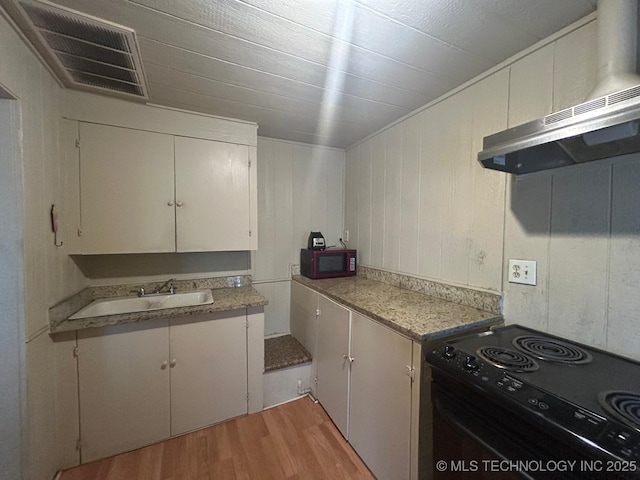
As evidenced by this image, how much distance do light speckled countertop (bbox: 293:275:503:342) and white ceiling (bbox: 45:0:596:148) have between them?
51.2 inches

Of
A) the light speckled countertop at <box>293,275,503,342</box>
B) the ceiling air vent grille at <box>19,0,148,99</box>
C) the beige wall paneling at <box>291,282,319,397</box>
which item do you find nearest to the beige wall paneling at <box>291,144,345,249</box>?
the beige wall paneling at <box>291,282,319,397</box>

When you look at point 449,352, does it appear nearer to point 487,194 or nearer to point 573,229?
point 573,229

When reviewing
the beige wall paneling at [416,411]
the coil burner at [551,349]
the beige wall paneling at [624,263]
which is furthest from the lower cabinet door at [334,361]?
the beige wall paneling at [624,263]

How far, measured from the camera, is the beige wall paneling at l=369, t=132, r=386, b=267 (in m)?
2.19

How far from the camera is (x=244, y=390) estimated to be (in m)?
1.81

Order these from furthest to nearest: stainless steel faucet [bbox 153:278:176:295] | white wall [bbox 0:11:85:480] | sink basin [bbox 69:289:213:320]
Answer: stainless steel faucet [bbox 153:278:176:295] < sink basin [bbox 69:289:213:320] < white wall [bbox 0:11:85:480]

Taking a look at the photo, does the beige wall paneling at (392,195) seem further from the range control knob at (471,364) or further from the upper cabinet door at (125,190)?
the upper cabinet door at (125,190)

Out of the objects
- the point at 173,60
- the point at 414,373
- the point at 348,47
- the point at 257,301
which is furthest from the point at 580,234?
the point at 173,60

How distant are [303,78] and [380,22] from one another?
0.53 meters

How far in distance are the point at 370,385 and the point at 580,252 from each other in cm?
116

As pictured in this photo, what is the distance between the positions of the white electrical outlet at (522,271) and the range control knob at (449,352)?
0.59 m

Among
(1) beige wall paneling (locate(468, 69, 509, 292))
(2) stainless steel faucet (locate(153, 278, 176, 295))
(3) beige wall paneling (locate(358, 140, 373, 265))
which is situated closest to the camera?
(1) beige wall paneling (locate(468, 69, 509, 292))

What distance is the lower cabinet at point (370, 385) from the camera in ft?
3.80

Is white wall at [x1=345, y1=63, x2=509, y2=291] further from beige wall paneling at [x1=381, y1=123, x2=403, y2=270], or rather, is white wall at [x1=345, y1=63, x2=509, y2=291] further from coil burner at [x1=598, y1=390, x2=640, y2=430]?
coil burner at [x1=598, y1=390, x2=640, y2=430]
